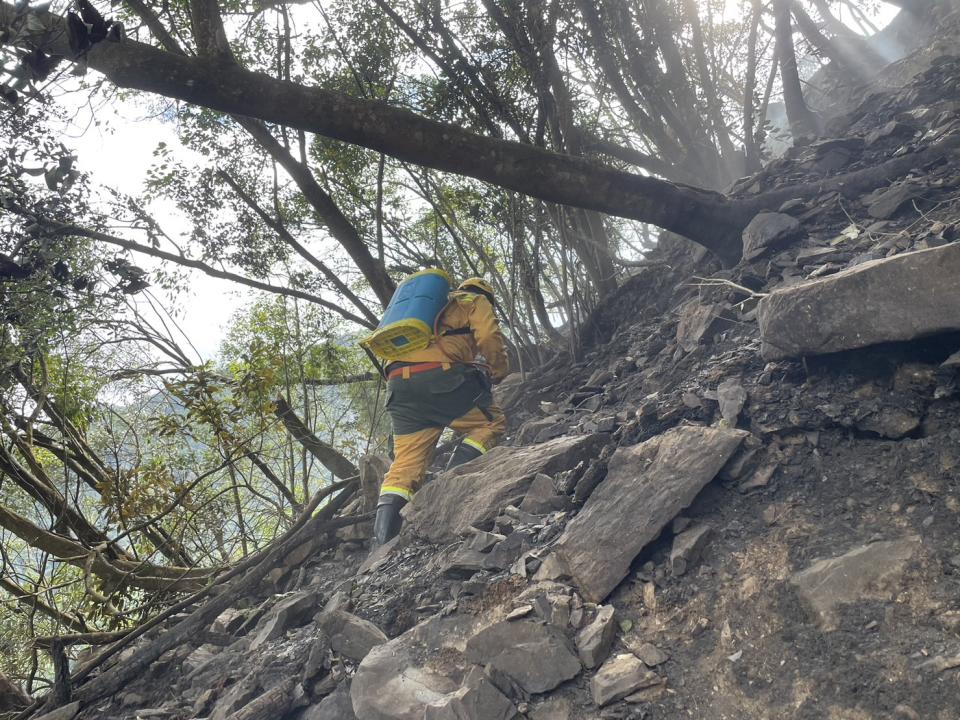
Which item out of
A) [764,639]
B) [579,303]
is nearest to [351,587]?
[764,639]

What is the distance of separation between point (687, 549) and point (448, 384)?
2.42 metres

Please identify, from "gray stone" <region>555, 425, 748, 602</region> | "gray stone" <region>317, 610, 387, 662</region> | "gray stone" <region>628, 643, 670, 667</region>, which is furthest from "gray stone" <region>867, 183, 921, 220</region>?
"gray stone" <region>317, 610, 387, 662</region>

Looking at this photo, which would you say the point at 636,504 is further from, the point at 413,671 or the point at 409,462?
the point at 409,462

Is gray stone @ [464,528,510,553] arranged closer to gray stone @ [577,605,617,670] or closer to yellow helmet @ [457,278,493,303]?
gray stone @ [577,605,617,670]

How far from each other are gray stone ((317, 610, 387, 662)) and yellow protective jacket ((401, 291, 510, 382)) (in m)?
2.10

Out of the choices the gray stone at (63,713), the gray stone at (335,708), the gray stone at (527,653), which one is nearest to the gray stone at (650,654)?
the gray stone at (527,653)

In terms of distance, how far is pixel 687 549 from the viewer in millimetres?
2523

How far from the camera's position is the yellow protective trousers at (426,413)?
4582 mm

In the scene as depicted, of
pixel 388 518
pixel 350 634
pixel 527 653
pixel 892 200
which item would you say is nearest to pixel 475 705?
pixel 527 653

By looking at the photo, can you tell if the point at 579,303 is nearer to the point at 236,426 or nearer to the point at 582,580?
the point at 236,426

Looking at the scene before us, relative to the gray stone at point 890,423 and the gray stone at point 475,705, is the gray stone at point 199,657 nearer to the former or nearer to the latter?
the gray stone at point 475,705

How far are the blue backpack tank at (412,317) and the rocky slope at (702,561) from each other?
112 centimetres

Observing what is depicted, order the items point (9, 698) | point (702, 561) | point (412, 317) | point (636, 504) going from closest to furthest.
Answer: point (702, 561), point (636, 504), point (9, 698), point (412, 317)

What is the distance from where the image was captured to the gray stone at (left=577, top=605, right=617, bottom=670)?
227cm
